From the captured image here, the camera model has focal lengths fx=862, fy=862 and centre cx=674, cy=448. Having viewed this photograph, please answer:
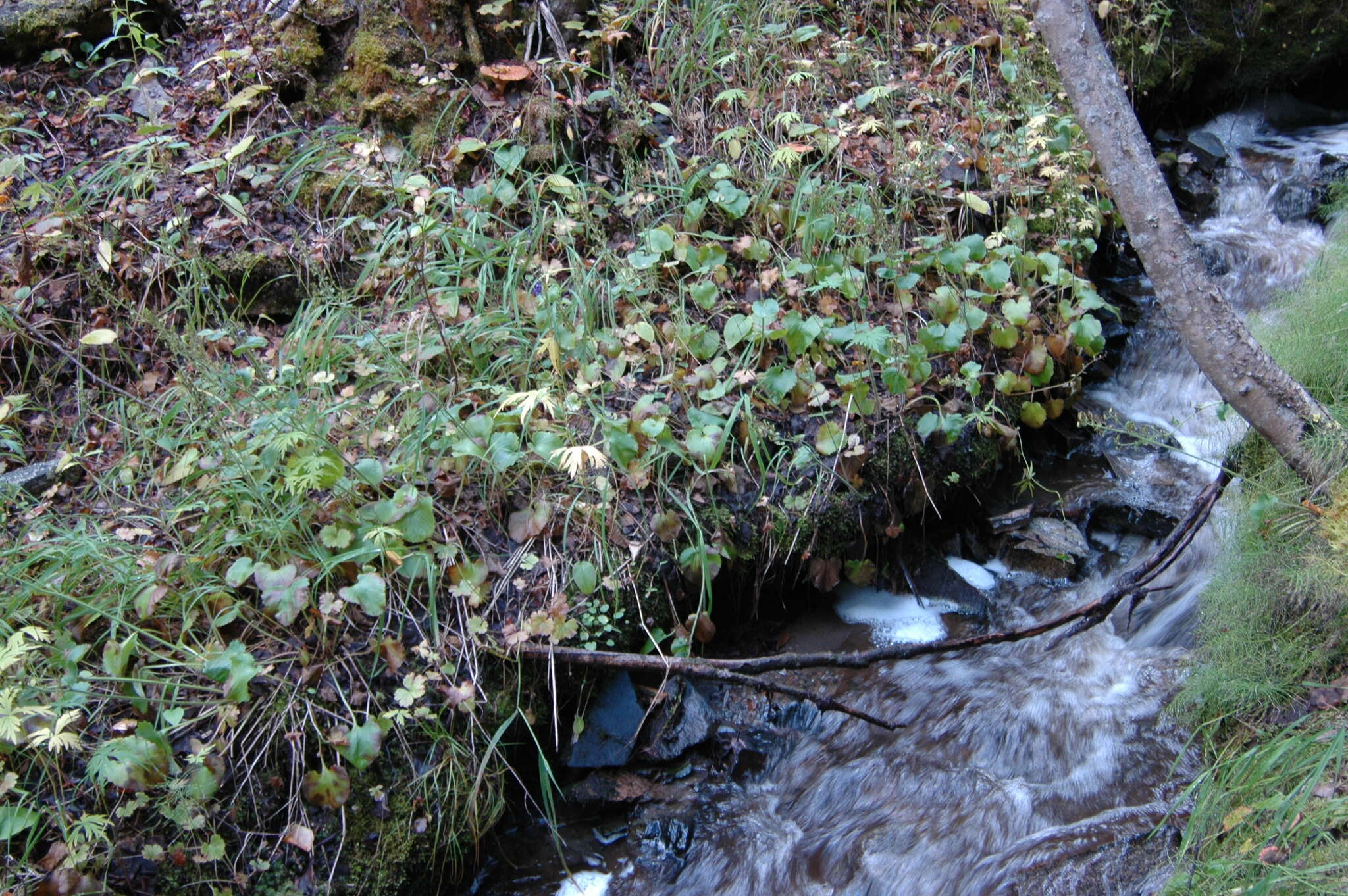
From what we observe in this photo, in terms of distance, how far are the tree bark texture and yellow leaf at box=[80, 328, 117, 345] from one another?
3509 millimetres

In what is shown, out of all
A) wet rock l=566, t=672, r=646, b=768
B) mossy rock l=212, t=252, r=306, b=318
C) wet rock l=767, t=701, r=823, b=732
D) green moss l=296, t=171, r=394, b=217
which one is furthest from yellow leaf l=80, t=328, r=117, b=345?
wet rock l=767, t=701, r=823, b=732

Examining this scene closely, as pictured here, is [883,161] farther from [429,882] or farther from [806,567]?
[429,882]

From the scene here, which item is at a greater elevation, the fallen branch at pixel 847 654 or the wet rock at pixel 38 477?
the wet rock at pixel 38 477

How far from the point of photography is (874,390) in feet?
11.0

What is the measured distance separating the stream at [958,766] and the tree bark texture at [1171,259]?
40 centimetres

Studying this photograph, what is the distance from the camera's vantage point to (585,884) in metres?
2.70

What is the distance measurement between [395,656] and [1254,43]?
625 cm

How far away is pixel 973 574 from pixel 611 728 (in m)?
1.71

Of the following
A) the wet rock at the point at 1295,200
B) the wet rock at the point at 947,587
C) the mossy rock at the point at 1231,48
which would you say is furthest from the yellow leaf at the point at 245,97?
the wet rock at the point at 1295,200

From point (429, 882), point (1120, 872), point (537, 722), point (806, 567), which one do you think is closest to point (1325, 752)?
point (1120, 872)

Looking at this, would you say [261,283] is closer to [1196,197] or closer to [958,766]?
[958,766]

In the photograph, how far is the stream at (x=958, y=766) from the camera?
2.67 m

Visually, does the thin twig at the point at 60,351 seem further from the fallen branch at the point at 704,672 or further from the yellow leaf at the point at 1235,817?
the yellow leaf at the point at 1235,817

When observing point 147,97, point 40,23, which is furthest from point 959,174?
point 40,23
